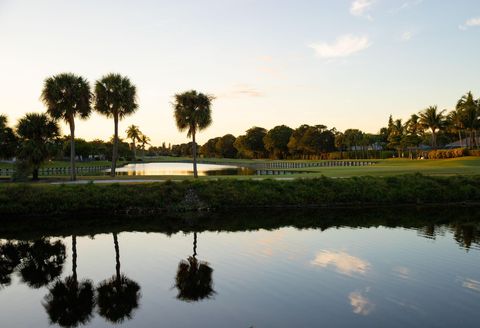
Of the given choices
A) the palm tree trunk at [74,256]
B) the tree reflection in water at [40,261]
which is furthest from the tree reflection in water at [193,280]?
the tree reflection in water at [40,261]

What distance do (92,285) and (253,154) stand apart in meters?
175

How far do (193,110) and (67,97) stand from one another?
41.2ft

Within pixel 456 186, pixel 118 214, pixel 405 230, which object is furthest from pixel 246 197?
pixel 456 186

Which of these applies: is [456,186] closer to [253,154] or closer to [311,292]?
[311,292]

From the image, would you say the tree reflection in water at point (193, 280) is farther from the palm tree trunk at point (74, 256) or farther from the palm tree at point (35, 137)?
the palm tree at point (35, 137)

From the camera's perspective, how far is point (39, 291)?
1347 cm

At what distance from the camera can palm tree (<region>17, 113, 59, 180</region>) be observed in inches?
1655

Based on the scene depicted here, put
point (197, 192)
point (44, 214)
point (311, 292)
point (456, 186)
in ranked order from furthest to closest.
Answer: point (456, 186) < point (197, 192) < point (44, 214) < point (311, 292)

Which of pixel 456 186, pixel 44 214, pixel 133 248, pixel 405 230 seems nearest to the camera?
pixel 133 248

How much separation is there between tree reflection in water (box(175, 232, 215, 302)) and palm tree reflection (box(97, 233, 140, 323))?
4.55ft

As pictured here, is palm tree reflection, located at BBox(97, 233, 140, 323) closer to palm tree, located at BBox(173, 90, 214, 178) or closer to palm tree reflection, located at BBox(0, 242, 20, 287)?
palm tree reflection, located at BBox(0, 242, 20, 287)

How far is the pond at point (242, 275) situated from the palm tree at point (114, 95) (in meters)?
23.8

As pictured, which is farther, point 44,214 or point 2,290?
point 44,214

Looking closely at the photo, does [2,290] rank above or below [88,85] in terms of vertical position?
below
